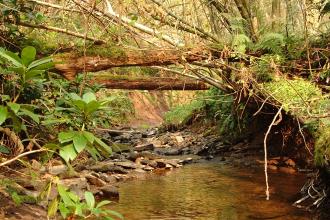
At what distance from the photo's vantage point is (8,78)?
413 cm

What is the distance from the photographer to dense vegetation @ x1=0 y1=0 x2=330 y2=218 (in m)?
3.82

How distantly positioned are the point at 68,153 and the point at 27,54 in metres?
0.68

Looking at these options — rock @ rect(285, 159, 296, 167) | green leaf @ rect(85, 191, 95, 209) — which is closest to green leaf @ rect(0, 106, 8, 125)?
green leaf @ rect(85, 191, 95, 209)

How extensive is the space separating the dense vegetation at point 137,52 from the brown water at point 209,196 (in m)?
0.76

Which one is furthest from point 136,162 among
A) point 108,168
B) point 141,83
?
point 141,83

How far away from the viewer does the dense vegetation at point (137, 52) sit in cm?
382

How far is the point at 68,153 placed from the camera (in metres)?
2.51

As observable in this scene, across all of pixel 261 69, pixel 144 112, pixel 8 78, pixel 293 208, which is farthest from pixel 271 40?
pixel 144 112

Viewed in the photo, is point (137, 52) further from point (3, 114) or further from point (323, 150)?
point (3, 114)

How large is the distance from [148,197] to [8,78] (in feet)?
7.97

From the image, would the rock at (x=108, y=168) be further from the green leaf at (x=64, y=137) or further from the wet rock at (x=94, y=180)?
the green leaf at (x=64, y=137)

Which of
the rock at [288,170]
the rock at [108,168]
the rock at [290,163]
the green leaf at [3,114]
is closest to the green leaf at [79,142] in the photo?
the green leaf at [3,114]

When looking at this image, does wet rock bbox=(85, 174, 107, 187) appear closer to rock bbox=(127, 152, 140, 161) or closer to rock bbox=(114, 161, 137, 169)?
rock bbox=(114, 161, 137, 169)

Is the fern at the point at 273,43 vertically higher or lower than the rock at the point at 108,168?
higher
